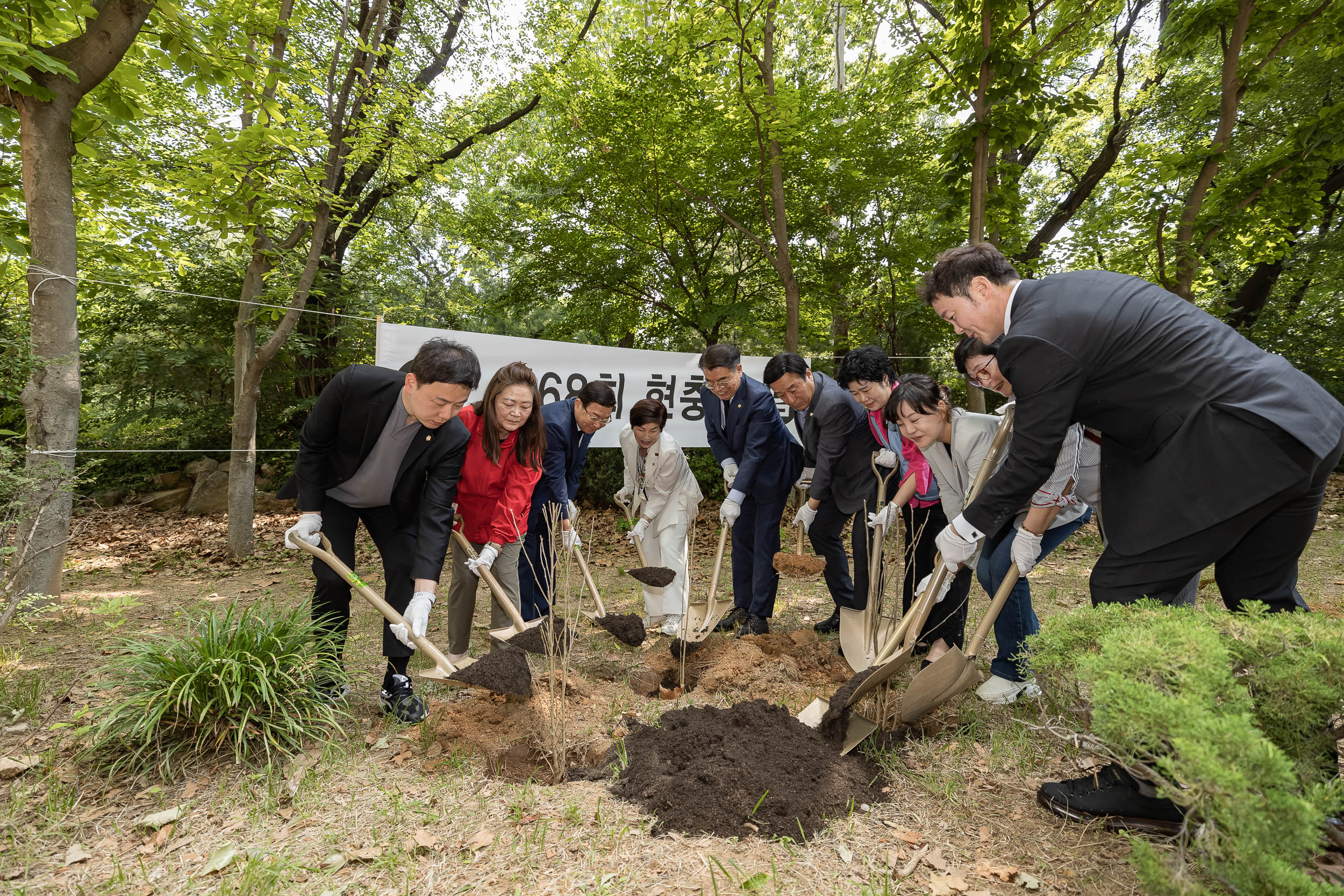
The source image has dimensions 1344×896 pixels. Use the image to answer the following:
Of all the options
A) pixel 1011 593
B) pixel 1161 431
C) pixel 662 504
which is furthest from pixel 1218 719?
pixel 662 504

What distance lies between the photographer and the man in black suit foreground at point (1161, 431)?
1.82 metres

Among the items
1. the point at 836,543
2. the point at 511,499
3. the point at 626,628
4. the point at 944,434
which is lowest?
the point at 626,628

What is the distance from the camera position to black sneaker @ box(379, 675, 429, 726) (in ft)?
9.16

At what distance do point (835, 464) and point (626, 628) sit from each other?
1557 millimetres

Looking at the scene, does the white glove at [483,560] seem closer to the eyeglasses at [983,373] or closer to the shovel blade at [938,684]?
the shovel blade at [938,684]

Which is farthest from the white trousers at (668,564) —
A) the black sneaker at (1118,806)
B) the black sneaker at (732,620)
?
the black sneaker at (1118,806)

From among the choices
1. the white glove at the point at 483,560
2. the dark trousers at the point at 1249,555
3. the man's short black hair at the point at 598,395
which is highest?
the man's short black hair at the point at 598,395

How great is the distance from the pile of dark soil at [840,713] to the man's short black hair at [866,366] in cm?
156

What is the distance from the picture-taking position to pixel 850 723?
2.59 meters

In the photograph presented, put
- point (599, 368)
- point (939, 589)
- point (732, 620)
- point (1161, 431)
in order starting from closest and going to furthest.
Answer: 1. point (1161, 431)
2. point (939, 589)
3. point (732, 620)
4. point (599, 368)

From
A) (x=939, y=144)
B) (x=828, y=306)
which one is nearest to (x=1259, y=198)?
(x=939, y=144)

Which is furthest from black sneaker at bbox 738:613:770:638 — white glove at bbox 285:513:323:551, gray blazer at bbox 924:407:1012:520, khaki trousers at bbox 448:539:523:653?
white glove at bbox 285:513:323:551

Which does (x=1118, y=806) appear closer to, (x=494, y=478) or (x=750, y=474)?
(x=750, y=474)

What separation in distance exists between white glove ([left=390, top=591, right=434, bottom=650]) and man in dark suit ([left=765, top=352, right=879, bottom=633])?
215cm
